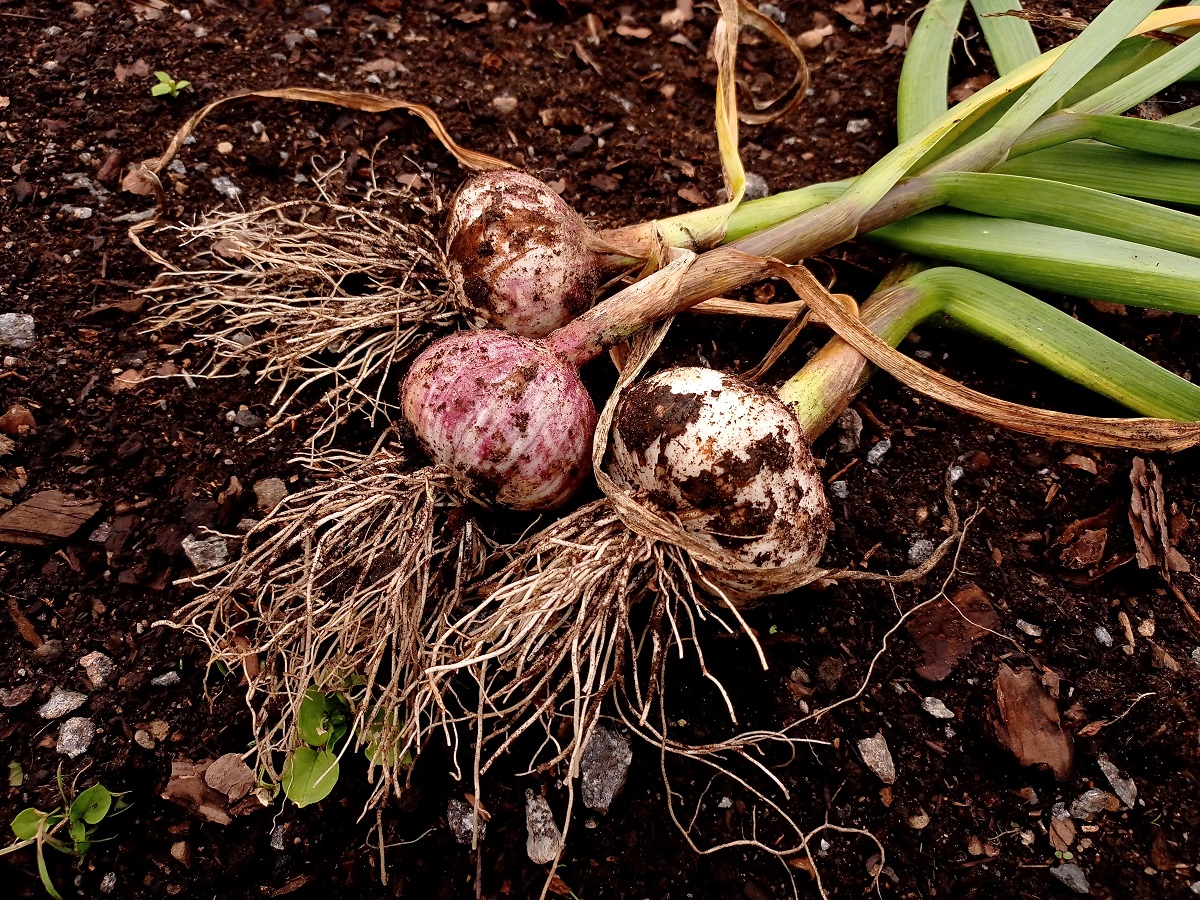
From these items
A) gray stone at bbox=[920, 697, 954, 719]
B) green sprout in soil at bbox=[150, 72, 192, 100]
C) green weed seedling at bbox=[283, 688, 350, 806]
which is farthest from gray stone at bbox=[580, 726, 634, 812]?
green sprout in soil at bbox=[150, 72, 192, 100]

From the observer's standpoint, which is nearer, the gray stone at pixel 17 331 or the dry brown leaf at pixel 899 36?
the gray stone at pixel 17 331

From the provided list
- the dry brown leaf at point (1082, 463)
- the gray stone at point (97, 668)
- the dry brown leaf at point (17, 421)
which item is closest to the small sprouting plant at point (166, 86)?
the dry brown leaf at point (17, 421)

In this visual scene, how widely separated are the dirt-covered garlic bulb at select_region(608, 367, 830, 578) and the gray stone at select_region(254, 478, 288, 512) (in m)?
0.63

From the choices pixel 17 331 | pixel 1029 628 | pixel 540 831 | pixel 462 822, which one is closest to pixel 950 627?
pixel 1029 628

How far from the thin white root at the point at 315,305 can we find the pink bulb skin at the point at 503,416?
0.22 metres

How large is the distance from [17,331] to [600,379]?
1065mm

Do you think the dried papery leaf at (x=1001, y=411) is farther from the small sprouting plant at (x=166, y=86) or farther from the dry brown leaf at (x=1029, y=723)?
the small sprouting plant at (x=166, y=86)

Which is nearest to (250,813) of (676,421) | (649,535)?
(649,535)

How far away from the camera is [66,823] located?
1100 mm

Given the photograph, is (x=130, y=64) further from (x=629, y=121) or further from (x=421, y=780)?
(x=421, y=780)

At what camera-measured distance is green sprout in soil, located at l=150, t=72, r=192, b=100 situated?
1.69 m


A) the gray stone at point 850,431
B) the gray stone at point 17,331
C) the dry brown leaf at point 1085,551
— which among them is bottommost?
the gray stone at point 17,331

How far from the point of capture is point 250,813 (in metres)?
1.13

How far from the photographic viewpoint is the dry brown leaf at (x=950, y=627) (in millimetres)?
1258
